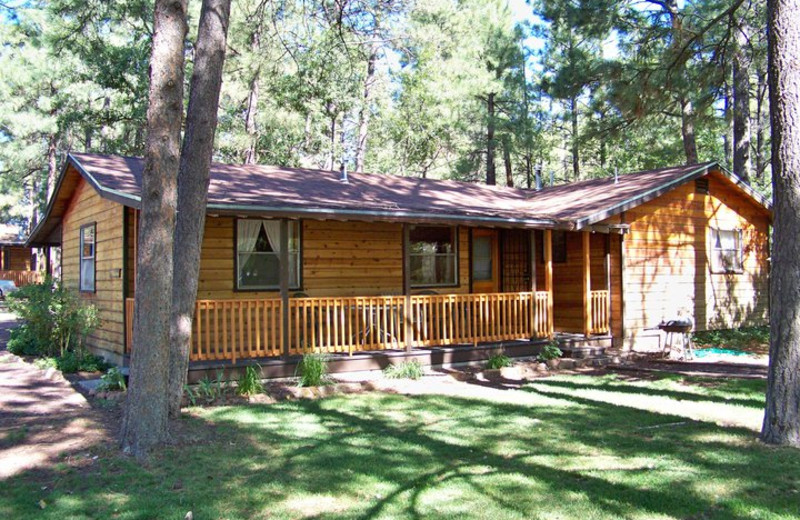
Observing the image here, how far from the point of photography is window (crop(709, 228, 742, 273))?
14797mm

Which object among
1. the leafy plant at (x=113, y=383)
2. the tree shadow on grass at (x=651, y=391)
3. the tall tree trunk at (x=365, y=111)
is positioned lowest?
the tree shadow on grass at (x=651, y=391)

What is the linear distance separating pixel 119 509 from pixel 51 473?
45.9 inches

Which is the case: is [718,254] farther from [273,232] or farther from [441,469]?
[441,469]

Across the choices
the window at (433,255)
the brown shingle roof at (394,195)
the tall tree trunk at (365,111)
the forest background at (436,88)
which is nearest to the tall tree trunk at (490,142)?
the forest background at (436,88)

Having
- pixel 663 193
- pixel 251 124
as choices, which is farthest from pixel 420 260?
pixel 251 124

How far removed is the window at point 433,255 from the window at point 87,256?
6.00 m

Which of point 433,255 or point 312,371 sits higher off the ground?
point 433,255

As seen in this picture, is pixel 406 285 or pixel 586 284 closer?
pixel 406 285

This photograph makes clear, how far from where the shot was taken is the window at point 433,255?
42.4 feet

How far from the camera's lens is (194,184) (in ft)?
23.2

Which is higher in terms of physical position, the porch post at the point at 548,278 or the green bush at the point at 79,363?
the porch post at the point at 548,278

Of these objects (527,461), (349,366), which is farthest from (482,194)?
(527,461)

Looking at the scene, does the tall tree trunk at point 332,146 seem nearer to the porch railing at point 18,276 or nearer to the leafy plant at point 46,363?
the porch railing at point 18,276

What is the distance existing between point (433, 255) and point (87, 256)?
22.0 feet
